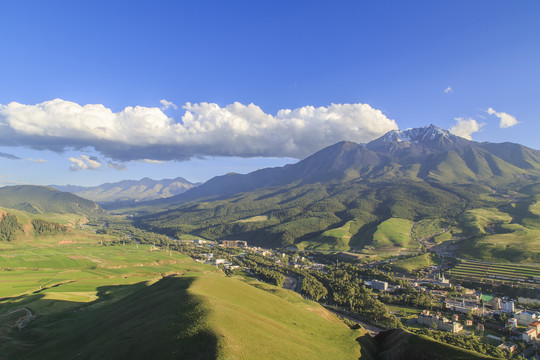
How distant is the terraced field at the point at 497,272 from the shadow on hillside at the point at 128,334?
136660mm

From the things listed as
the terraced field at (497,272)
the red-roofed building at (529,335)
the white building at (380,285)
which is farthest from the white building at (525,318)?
the terraced field at (497,272)

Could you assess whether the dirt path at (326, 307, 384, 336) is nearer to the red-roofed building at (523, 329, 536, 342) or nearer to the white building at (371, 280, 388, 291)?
the white building at (371, 280, 388, 291)

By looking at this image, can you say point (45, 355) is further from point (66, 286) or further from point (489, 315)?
point (489, 315)

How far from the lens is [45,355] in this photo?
47.9 meters

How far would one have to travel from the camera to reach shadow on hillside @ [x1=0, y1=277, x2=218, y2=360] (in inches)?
1329

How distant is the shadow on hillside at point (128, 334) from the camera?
111ft

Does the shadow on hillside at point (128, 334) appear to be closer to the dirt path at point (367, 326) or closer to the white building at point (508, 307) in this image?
the dirt path at point (367, 326)

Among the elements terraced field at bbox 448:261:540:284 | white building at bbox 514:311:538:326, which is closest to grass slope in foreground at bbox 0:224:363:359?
white building at bbox 514:311:538:326

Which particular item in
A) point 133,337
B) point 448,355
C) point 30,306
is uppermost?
point 133,337

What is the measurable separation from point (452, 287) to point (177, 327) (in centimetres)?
12814

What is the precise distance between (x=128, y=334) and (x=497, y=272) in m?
164

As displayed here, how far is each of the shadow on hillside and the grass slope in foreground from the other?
13 centimetres

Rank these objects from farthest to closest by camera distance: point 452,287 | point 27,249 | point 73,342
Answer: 1. point 27,249
2. point 452,287
3. point 73,342

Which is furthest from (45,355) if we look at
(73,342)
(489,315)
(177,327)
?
(489,315)
